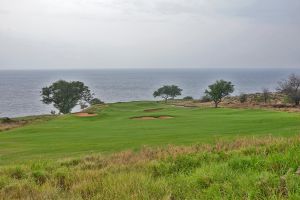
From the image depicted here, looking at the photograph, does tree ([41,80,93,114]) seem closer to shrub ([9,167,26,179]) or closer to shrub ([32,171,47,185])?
shrub ([9,167,26,179])

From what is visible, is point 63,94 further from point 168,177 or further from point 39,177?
point 168,177

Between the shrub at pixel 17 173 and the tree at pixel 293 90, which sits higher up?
the tree at pixel 293 90

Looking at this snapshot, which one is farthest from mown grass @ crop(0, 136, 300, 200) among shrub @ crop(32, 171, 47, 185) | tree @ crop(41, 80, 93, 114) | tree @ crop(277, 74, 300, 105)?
tree @ crop(41, 80, 93, 114)

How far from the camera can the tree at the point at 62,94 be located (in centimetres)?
9638

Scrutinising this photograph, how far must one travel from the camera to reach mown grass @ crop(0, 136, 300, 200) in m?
8.49

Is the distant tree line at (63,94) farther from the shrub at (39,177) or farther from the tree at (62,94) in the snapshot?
the shrub at (39,177)

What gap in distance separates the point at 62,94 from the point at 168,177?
88.4 meters

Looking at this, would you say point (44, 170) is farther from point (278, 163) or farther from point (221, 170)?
point (278, 163)

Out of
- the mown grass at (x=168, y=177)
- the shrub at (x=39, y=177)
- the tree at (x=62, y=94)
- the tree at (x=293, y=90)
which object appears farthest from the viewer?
the tree at (x=62, y=94)

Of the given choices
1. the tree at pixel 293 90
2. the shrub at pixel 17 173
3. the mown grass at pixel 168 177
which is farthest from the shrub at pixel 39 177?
the tree at pixel 293 90

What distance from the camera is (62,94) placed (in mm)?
96562

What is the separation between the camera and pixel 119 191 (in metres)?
9.22

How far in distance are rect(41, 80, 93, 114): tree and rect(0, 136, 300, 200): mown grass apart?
276ft

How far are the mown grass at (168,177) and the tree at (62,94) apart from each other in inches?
3315
